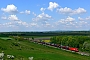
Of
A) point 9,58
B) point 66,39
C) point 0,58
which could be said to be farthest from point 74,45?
point 0,58

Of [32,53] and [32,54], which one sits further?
[32,53]

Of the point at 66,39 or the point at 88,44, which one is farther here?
the point at 66,39

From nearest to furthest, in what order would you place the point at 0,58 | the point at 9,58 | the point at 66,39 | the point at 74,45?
the point at 0,58, the point at 9,58, the point at 74,45, the point at 66,39

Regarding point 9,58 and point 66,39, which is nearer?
point 9,58

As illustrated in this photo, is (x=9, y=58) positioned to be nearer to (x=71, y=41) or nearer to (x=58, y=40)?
(x=71, y=41)

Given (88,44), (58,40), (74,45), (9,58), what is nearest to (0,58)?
(9,58)

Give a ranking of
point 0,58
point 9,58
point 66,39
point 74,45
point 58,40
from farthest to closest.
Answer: point 58,40 → point 66,39 → point 74,45 → point 9,58 → point 0,58

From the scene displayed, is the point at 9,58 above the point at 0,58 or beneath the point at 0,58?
beneath

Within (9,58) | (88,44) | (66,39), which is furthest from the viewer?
(66,39)

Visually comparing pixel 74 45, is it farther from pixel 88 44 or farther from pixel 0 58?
pixel 0 58
